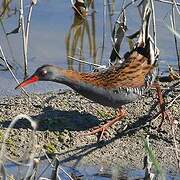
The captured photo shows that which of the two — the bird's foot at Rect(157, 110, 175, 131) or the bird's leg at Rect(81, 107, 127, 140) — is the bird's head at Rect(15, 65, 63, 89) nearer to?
the bird's leg at Rect(81, 107, 127, 140)

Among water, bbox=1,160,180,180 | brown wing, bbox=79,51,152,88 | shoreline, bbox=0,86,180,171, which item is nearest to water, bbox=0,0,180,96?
shoreline, bbox=0,86,180,171

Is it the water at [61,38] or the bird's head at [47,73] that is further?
the water at [61,38]

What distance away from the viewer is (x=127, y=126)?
6.97m

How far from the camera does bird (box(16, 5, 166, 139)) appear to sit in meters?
6.78

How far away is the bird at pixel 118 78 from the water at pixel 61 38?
91cm

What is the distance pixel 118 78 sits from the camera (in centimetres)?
684

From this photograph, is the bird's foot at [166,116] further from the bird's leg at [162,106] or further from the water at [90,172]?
the water at [90,172]

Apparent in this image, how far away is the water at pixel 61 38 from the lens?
820 cm

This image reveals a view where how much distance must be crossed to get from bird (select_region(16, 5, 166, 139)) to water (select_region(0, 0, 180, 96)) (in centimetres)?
91

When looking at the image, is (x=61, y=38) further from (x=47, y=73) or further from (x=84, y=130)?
(x=84, y=130)

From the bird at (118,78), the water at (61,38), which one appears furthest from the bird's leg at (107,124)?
the water at (61,38)

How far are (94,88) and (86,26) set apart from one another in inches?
83.7

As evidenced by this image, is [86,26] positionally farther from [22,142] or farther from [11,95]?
[22,142]

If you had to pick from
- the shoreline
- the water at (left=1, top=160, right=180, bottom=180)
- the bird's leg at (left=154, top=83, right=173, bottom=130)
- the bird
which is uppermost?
the bird
